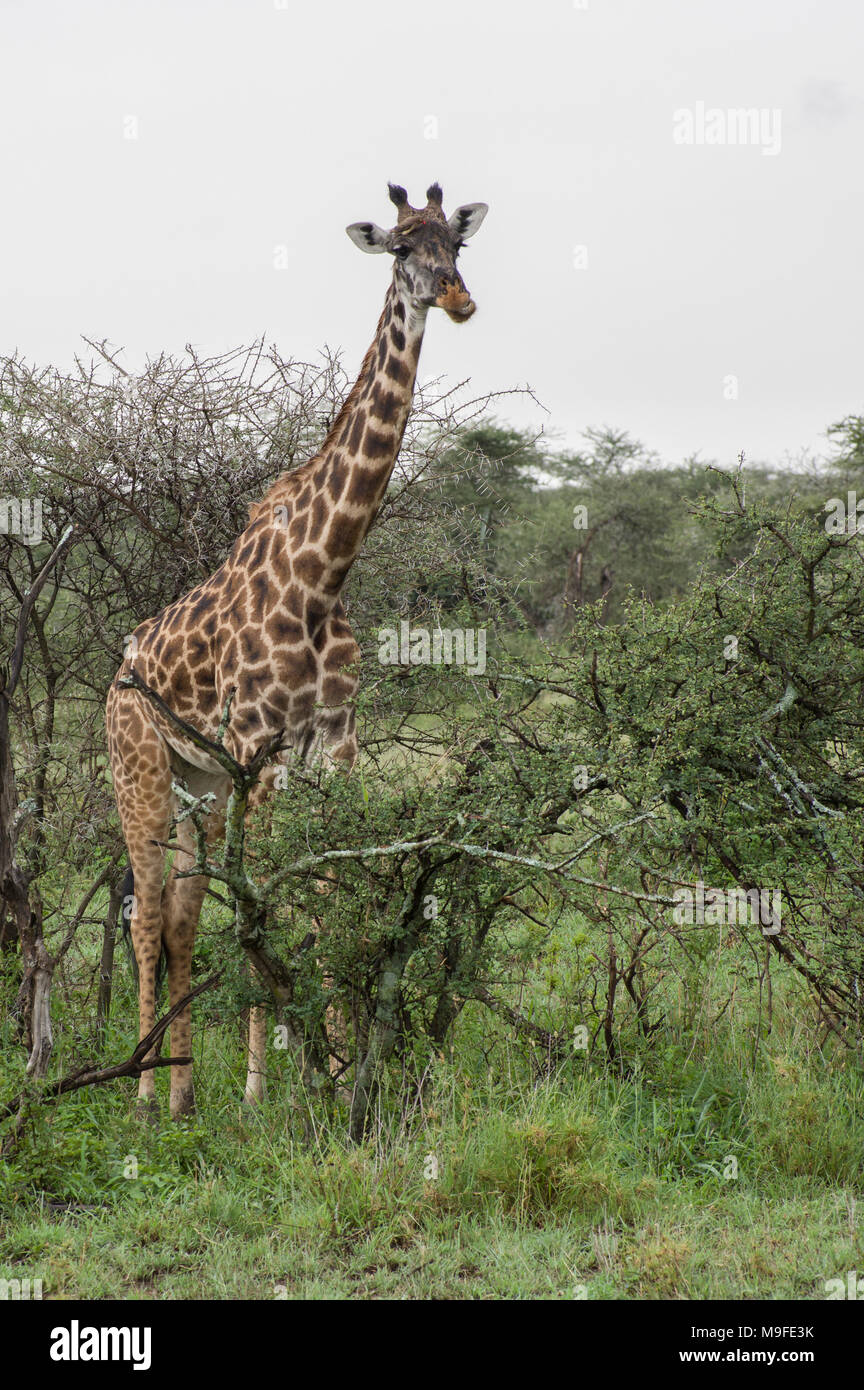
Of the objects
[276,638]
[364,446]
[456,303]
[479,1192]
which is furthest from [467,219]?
[479,1192]

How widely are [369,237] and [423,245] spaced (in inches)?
9.5

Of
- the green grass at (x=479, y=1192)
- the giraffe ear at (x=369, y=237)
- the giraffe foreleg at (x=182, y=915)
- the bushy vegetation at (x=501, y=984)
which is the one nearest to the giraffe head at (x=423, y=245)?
the giraffe ear at (x=369, y=237)

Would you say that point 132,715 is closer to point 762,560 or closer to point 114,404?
point 114,404

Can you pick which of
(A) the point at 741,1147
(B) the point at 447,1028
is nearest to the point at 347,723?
(B) the point at 447,1028

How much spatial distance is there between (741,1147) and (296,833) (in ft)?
6.80

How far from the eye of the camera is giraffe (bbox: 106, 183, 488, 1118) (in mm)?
5312

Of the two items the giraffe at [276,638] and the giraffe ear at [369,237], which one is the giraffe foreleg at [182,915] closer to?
the giraffe at [276,638]

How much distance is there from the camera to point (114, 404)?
6.73 m

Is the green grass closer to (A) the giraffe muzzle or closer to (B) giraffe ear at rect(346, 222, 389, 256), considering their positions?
(A) the giraffe muzzle

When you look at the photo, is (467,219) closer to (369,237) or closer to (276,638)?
(369,237)

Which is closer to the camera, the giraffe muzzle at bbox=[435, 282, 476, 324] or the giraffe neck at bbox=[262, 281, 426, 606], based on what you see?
the giraffe muzzle at bbox=[435, 282, 476, 324]

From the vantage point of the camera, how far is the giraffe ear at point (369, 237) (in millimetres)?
5211

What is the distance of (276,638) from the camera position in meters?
5.54

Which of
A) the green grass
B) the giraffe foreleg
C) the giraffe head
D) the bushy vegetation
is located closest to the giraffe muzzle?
the giraffe head
